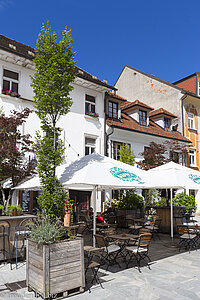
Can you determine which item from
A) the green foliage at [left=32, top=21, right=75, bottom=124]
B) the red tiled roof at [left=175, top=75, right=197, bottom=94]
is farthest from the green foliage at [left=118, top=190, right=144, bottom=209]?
the red tiled roof at [left=175, top=75, right=197, bottom=94]

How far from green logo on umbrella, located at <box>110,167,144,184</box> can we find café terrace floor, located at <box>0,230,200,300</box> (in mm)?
2060

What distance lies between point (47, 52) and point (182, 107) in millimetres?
17710

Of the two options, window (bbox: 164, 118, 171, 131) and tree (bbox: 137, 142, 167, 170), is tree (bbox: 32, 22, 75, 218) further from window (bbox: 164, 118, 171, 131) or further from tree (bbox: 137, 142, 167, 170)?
window (bbox: 164, 118, 171, 131)

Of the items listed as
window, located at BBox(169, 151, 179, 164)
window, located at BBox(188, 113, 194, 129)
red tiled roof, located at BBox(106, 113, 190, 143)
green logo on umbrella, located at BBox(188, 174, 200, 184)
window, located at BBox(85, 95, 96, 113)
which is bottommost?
green logo on umbrella, located at BBox(188, 174, 200, 184)

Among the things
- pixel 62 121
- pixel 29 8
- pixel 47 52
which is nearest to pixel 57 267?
pixel 47 52

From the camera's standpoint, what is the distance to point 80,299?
4.48 meters

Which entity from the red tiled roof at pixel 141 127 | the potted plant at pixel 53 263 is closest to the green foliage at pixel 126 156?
the red tiled roof at pixel 141 127

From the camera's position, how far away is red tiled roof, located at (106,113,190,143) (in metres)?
17.0

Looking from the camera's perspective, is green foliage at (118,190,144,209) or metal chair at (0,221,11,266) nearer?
metal chair at (0,221,11,266)

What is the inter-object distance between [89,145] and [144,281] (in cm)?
1072

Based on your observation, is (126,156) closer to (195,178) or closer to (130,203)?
(130,203)

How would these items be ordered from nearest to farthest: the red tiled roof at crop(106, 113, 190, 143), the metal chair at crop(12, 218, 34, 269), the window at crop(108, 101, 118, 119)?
the metal chair at crop(12, 218, 34, 269), the red tiled roof at crop(106, 113, 190, 143), the window at crop(108, 101, 118, 119)

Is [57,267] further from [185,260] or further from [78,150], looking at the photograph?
[78,150]

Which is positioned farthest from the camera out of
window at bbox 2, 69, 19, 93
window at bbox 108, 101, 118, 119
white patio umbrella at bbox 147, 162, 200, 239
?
window at bbox 108, 101, 118, 119
